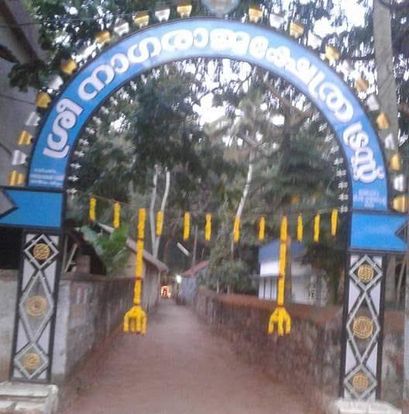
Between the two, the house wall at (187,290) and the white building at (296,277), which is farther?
the house wall at (187,290)

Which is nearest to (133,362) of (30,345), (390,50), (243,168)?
(243,168)

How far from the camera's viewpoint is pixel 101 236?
2538 centimetres

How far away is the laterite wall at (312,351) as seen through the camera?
32.6 ft

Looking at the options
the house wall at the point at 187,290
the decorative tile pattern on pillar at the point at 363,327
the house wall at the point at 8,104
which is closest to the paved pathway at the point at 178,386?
the decorative tile pattern on pillar at the point at 363,327

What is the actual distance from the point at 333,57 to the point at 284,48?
23.8 inches

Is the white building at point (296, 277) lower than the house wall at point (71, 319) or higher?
higher

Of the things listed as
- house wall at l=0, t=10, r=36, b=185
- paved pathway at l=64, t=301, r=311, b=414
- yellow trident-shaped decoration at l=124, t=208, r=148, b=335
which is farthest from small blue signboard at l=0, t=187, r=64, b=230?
house wall at l=0, t=10, r=36, b=185

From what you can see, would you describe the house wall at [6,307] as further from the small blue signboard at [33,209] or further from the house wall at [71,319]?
the small blue signboard at [33,209]

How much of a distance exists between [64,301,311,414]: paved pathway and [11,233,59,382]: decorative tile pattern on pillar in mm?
1229

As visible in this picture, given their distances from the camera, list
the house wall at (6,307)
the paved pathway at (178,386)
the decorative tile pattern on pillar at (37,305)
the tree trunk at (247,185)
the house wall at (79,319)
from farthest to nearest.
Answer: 1. the tree trunk at (247,185)
2. the paved pathway at (178,386)
3. the house wall at (79,319)
4. the house wall at (6,307)
5. the decorative tile pattern on pillar at (37,305)

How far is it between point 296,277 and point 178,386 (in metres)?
13.4

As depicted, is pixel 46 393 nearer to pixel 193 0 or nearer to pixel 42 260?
pixel 42 260

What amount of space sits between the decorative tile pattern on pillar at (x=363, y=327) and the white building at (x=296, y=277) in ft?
24.2

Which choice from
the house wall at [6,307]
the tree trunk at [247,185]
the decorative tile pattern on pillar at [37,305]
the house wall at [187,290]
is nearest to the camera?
the decorative tile pattern on pillar at [37,305]
